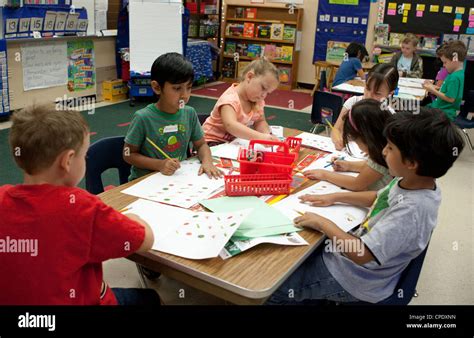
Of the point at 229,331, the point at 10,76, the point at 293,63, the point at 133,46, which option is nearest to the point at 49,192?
the point at 229,331

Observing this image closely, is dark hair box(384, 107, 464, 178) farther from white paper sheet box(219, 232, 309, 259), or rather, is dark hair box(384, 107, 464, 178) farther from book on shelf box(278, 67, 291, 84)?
book on shelf box(278, 67, 291, 84)

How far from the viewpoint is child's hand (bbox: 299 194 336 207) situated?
5.23 ft

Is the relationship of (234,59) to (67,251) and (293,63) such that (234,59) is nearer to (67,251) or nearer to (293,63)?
(293,63)

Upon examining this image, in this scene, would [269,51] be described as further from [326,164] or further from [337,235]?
[337,235]

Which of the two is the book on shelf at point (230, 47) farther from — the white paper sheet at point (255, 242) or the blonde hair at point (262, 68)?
the white paper sheet at point (255, 242)

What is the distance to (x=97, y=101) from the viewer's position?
6270 mm

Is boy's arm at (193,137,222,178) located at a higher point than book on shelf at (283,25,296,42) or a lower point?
lower

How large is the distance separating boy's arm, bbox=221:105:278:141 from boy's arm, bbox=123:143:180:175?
0.58 meters

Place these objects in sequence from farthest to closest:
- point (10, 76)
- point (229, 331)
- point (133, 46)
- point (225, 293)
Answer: point (133, 46), point (10, 76), point (229, 331), point (225, 293)

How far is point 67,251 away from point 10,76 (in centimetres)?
474

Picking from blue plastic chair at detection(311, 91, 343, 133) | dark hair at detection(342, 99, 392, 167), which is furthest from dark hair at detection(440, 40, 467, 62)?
dark hair at detection(342, 99, 392, 167)

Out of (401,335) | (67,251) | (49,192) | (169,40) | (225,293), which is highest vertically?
(169,40)

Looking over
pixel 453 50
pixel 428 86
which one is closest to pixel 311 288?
pixel 428 86

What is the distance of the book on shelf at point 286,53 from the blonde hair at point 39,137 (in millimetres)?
7524
